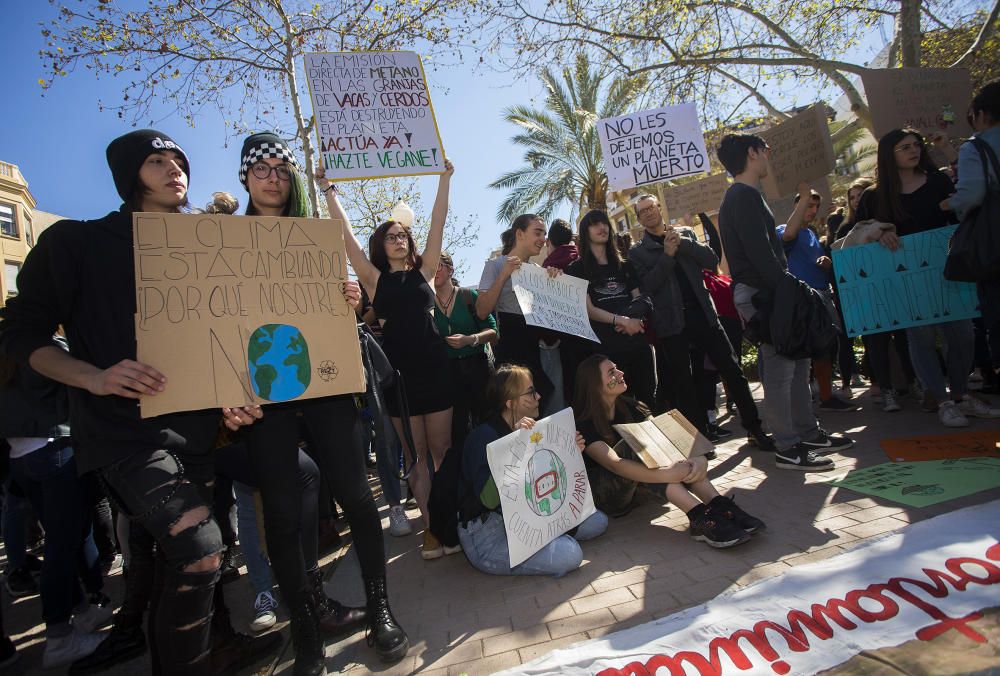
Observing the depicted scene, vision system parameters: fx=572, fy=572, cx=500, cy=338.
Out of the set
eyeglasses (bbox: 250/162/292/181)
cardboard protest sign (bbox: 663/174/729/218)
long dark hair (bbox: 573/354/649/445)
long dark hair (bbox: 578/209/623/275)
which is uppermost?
cardboard protest sign (bbox: 663/174/729/218)

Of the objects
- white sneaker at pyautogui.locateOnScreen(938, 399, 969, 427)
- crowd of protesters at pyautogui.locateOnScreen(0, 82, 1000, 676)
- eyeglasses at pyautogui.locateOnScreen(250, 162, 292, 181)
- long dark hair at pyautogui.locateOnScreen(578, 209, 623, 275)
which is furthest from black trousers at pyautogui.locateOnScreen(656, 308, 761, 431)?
eyeglasses at pyautogui.locateOnScreen(250, 162, 292, 181)

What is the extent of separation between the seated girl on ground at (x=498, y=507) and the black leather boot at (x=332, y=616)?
0.68 metres

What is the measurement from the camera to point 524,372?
11.0ft

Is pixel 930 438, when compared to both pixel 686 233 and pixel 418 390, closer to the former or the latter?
pixel 686 233

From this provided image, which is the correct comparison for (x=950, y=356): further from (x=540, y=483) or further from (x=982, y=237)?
(x=540, y=483)

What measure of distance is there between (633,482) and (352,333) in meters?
2.10

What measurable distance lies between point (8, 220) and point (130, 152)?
3285 centimetres

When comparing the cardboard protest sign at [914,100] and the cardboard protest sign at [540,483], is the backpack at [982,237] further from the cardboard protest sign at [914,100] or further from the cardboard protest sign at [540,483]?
the cardboard protest sign at [540,483]

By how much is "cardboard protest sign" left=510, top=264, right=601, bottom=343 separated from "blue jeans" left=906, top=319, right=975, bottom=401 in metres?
2.56

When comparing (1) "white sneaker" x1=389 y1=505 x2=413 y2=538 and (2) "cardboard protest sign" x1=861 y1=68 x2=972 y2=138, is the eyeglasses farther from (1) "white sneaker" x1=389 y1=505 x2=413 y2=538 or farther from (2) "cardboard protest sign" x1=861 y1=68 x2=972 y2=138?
(2) "cardboard protest sign" x1=861 y1=68 x2=972 y2=138

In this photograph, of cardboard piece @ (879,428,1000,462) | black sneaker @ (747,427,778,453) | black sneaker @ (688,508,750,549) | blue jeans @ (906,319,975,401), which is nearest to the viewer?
black sneaker @ (688,508,750,549)

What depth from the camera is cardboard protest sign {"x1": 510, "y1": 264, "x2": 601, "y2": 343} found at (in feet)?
13.0

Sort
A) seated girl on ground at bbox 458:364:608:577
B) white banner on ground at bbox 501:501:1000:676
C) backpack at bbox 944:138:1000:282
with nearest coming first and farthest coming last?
white banner on ground at bbox 501:501:1000:676, seated girl on ground at bbox 458:364:608:577, backpack at bbox 944:138:1000:282

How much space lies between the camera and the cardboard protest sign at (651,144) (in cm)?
554
